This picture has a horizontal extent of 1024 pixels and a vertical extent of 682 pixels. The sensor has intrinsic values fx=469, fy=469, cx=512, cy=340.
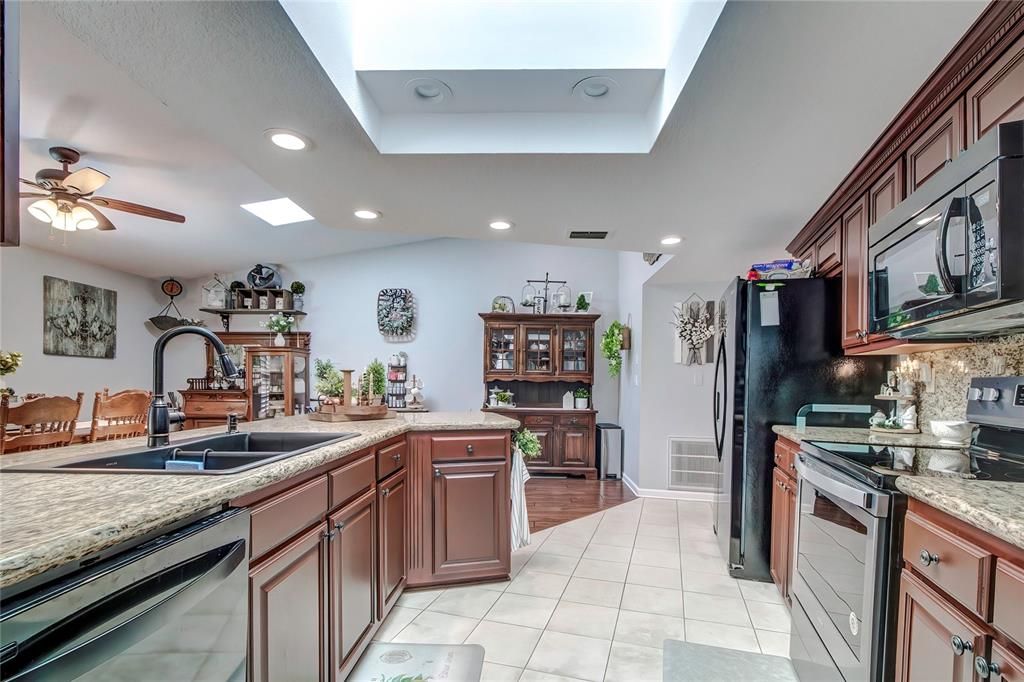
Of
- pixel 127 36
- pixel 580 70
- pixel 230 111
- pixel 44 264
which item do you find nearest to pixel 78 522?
pixel 127 36

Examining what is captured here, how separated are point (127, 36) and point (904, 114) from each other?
2.38 meters

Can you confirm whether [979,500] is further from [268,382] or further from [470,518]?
[268,382]

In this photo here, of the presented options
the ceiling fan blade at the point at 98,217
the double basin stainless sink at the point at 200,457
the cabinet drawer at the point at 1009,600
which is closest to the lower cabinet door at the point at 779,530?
the cabinet drawer at the point at 1009,600

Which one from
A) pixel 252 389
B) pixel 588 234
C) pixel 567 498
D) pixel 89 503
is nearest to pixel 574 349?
pixel 567 498

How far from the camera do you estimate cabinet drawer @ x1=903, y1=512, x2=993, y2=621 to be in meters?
0.96

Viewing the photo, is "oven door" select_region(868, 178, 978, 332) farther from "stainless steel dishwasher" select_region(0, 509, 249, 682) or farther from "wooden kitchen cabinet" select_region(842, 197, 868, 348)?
"stainless steel dishwasher" select_region(0, 509, 249, 682)

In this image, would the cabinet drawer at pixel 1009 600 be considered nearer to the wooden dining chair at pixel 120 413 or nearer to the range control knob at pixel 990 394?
the range control knob at pixel 990 394

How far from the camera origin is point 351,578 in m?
1.71

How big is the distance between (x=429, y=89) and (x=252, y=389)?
16.4 ft

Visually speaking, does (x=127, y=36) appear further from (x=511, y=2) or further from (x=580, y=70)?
(x=580, y=70)

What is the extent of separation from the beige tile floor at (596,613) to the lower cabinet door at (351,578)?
32 centimetres

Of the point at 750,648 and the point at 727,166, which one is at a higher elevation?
the point at 727,166

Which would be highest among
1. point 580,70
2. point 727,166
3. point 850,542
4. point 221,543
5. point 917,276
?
point 580,70

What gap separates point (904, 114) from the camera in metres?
1.58
